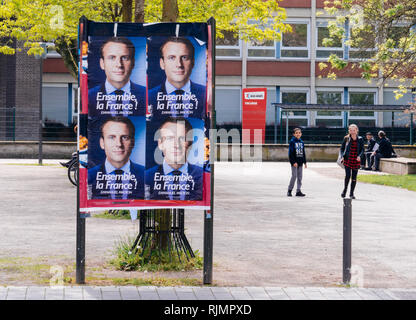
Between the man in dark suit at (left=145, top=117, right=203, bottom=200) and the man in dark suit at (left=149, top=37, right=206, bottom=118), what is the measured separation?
11 cm

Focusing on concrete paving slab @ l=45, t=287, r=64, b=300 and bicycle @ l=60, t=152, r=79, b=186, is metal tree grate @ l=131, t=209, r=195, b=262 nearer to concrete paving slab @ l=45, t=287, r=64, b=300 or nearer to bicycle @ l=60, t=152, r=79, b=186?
concrete paving slab @ l=45, t=287, r=64, b=300

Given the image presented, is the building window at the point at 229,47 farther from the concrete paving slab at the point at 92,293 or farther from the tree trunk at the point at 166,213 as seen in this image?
the concrete paving slab at the point at 92,293

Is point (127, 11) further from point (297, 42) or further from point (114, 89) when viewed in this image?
point (297, 42)

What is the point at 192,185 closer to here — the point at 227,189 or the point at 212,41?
the point at 212,41

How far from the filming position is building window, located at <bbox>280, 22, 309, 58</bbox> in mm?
44625

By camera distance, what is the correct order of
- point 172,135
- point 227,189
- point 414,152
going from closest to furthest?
point 172,135 < point 227,189 < point 414,152

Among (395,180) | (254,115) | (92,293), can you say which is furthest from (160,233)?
(254,115)

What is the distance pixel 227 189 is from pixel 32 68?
24418 millimetres

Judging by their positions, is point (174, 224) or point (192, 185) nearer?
point (192, 185)

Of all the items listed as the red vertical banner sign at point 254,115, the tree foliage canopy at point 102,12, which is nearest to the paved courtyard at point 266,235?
the tree foliage canopy at point 102,12

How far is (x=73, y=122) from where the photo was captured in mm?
40781

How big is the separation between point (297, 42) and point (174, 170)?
38096 millimetres

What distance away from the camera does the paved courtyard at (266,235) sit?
8.42m
